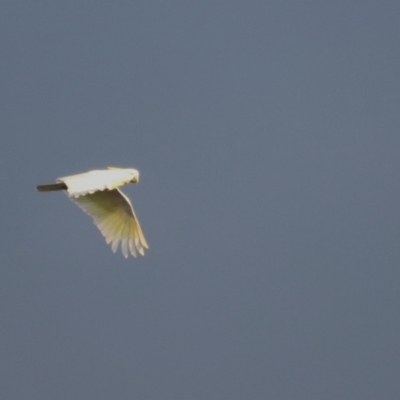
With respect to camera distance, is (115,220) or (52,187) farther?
(115,220)

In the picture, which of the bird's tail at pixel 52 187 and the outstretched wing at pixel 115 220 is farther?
the outstretched wing at pixel 115 220

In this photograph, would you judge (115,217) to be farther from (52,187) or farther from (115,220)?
(52,187)

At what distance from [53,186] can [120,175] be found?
132 centimetres

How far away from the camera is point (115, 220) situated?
77.0 feet

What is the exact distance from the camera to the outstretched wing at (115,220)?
2333 cm

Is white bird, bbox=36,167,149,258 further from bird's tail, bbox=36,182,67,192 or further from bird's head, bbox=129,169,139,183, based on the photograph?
bird's tail, bbox=36,182,67,192

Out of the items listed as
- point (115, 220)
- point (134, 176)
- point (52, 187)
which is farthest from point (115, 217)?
point (52, 187)

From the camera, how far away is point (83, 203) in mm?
23484

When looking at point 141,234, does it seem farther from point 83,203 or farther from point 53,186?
point 53,186

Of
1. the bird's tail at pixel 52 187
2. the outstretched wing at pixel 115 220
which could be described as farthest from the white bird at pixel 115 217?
the bird's tail at pixel 52 187

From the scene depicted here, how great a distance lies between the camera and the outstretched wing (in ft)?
76.5

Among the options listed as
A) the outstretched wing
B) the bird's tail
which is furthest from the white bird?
the bird's tail

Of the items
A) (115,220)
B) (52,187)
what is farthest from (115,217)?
(52,187)

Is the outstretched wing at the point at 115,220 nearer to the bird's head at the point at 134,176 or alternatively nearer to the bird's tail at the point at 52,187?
the bird's head at the point at 134,176
